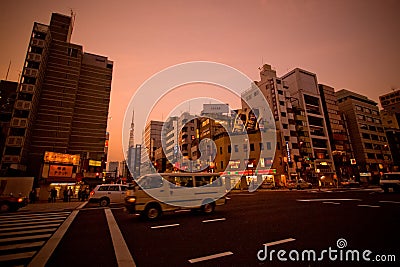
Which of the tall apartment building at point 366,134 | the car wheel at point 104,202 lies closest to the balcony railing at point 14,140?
the car wheel at point 104,202

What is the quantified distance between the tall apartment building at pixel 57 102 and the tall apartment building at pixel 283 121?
42.8 metres

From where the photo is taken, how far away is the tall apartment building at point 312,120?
168ft

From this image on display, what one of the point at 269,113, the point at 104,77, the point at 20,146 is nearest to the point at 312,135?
the point at 269,113

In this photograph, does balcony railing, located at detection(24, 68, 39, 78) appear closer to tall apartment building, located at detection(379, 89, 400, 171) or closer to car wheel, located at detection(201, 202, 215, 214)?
car wheel, located at detection(201, 202, 215, 214)

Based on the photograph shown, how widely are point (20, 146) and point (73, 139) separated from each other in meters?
13.2

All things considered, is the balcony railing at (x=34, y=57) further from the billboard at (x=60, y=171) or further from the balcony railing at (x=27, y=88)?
the billboard at (x=60, y=171)

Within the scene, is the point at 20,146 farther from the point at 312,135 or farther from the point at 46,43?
the point at 312,135

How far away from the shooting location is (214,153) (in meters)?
51.9

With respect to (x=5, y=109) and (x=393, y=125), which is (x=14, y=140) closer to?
(x=5, y=109)

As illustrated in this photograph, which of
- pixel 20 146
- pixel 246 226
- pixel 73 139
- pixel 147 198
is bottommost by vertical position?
pixel 246 226

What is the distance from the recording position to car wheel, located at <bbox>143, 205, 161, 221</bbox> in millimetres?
9945

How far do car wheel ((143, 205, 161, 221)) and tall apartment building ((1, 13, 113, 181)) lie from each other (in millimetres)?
28889

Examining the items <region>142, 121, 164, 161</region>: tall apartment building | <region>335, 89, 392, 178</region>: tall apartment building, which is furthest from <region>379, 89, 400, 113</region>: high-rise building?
<region>142, 121, 164, 161</region>: tall apartment building

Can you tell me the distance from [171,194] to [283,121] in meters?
45.9
